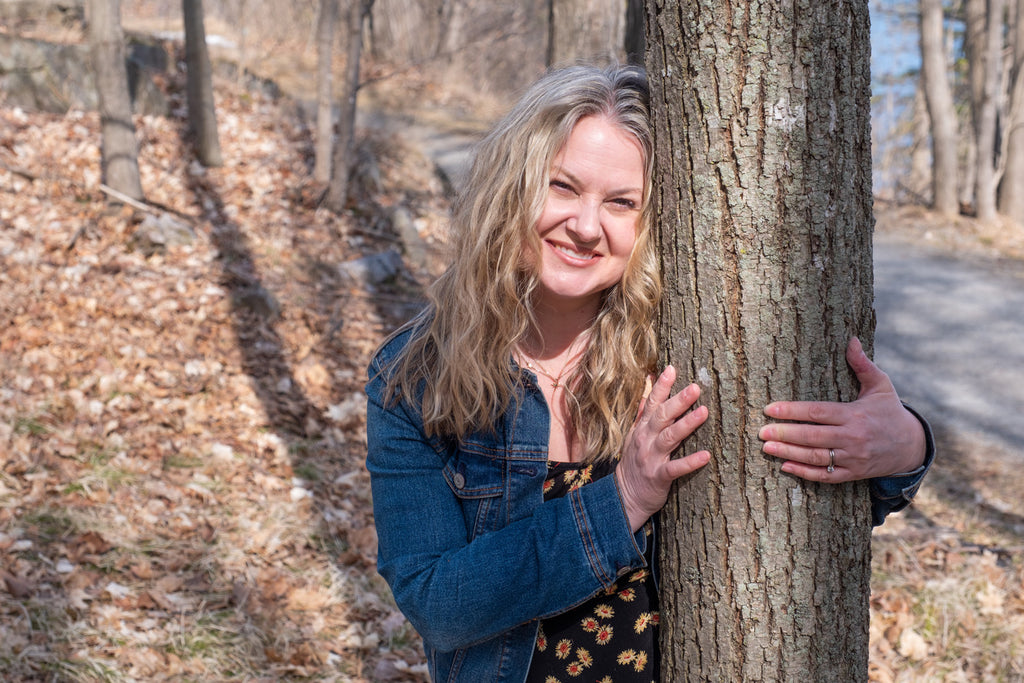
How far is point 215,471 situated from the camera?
475 cm

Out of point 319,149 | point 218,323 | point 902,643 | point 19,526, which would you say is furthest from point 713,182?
point 319,149

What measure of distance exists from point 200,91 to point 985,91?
1199 centimetres

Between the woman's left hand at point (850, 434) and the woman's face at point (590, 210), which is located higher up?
the woman's face at point (590, 210)

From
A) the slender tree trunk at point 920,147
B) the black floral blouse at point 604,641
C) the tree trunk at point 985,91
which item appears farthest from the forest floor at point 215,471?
the slender tree trunk at point 920,147

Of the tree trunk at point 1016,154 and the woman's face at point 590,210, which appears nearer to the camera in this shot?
the woman's face at point 590,210

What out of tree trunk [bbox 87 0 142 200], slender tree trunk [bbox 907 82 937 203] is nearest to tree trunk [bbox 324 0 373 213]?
tree trunk [bbox 87 0 142 200]

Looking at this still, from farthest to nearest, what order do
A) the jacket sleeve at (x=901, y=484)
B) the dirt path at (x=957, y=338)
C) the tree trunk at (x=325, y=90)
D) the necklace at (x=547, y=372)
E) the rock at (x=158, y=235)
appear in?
the tree trunk at (x=325, y=90), the rock at (x=158, y=235), the dirt path at (x=957, y=338), the necklace at (x=547, y=372), the jacket sleeve at (x=901, y=484)

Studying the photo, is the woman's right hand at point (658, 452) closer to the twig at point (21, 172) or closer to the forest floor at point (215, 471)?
the forest floor at point (215, 471)

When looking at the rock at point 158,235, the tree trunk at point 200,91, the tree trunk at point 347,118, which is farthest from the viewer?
the tree trunk at point 200,91

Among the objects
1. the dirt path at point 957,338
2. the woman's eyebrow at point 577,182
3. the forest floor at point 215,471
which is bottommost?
the dirt path at point 957,338

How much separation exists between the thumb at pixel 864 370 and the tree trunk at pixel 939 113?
13459 millimetres

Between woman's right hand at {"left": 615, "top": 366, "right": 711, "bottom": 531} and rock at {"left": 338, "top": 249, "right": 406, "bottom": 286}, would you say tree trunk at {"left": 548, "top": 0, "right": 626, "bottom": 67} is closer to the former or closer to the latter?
rock at {"left": 338, "top": 249, "right": 406, "bottom": 286}

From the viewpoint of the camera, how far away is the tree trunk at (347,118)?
340 inches

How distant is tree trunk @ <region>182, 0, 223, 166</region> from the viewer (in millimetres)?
9539
